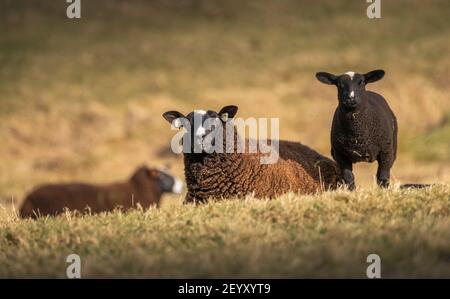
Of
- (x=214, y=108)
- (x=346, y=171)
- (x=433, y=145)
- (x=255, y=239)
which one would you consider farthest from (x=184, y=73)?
(x=255, y=239)

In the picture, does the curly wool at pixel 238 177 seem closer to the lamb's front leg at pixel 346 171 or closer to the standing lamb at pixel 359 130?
the lamb's front leg at pixel 346 171

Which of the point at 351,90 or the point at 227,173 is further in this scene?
the point at 227,173

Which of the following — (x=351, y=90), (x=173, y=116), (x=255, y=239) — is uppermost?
(x=351, y=90)

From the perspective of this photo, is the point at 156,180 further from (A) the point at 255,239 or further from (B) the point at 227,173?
(A) the point at 255,239

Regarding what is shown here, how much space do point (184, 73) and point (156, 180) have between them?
968 inches

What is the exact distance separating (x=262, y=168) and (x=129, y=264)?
398 centimetres

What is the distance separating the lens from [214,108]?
113 feet

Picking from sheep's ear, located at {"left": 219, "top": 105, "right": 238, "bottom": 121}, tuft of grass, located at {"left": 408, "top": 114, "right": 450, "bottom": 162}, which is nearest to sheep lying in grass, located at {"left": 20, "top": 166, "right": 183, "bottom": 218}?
sheep's ear, located at {"left": 219, "top": 105, "right": 238, "bottom": 121}

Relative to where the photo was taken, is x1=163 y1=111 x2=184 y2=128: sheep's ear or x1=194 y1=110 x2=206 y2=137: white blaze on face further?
x1=163 y1=111 x2=184 y2=128: sheep's ear

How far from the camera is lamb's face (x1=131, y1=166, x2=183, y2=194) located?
18500mm

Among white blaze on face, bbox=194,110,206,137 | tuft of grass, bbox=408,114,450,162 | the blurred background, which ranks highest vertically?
the blurred background

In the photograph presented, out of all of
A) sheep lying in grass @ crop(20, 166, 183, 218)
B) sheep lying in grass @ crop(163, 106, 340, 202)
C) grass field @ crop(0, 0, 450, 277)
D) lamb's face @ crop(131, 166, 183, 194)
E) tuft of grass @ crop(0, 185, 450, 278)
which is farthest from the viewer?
lamb's face @ crop(131, 166, 183, 194)

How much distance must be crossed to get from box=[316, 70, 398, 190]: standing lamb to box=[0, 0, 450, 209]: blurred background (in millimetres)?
10628

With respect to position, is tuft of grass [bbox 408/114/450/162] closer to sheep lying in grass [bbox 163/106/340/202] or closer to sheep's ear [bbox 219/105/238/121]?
sheep lying in grass [bbox 163/106/340/202]
